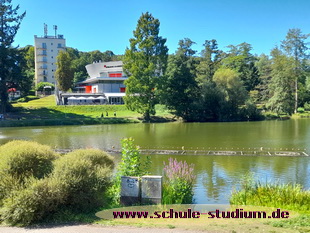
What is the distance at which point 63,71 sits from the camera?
79.2 meters

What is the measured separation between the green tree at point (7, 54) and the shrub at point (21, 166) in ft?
155

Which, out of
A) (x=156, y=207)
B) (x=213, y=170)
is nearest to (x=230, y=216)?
(x=156, y=207)

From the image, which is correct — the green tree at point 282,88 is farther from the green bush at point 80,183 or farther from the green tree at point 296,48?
the green bush at point 80,183

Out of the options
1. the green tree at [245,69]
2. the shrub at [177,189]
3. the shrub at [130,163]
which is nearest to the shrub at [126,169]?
the shrub at [130,163]

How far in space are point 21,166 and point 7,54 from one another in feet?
162

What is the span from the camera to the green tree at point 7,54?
5234cm

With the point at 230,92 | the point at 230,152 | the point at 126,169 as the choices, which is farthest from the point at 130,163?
the point at 230,92

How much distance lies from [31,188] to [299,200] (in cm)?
711

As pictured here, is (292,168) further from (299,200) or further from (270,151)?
(299,200)

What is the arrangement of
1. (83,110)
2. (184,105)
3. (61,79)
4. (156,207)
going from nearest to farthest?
(156,207), (184,105), (83,110), (61,79)

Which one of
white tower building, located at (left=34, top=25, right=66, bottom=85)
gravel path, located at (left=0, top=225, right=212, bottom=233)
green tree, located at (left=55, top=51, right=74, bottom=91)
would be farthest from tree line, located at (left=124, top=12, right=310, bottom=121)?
white tower building, located at (left=34, top=25, right=66, bottom=85)

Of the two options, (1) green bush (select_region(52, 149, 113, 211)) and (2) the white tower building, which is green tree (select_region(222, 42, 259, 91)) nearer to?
(2) the white tower building

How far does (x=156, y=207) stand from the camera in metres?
8.96

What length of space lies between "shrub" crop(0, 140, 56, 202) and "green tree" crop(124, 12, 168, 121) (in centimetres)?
4328
